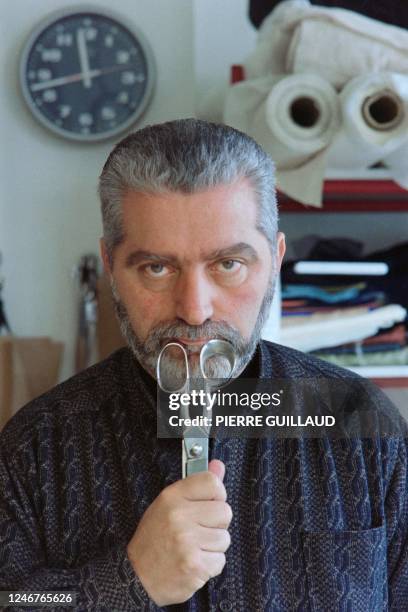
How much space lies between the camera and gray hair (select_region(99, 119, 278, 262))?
2.46ft

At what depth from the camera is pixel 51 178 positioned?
66.3 inches

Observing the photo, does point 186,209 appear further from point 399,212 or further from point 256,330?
point 399,212

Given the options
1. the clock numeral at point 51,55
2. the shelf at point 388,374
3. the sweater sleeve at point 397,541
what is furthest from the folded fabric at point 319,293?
the clock numeral at point 51,55

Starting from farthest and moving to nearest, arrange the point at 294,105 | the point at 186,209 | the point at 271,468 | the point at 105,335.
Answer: the point at 105,335, the point at 294,105, the point at 271,468, the point at 186,209

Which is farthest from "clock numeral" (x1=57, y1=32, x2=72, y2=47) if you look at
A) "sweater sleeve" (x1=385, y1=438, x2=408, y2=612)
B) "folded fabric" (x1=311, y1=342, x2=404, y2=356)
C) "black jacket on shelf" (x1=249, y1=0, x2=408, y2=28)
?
"sweater sleeve" (x1=385, y1=438, x2=408, y2=612)

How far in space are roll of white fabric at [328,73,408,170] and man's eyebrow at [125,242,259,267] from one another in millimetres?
551

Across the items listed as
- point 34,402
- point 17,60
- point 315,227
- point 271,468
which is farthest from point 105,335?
point 271,468

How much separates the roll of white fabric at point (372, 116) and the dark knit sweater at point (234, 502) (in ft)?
1.62

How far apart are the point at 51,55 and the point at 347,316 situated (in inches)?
31.1

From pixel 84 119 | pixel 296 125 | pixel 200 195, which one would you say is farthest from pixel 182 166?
pixel 84 119

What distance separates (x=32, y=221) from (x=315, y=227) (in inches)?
22.7

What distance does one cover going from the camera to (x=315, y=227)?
5.44 feet

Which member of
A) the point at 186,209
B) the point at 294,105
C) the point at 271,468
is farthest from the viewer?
the point at 294,105

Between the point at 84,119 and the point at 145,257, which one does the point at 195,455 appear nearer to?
the point at 145,257
